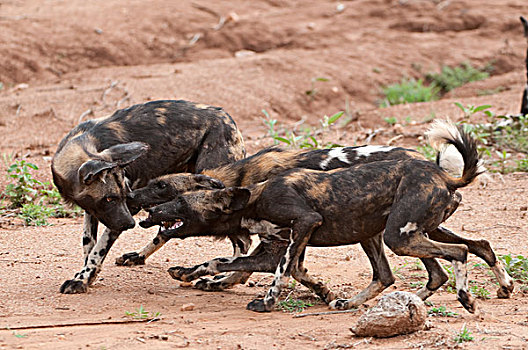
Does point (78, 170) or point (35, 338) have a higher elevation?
point (78, 170)

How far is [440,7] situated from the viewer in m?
16.7

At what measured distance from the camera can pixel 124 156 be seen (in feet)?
16.9

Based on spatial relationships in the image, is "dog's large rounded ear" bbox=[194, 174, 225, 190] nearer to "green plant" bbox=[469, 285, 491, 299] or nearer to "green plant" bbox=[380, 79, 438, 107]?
"green plant" bbox=[469, 285, 491, 299]

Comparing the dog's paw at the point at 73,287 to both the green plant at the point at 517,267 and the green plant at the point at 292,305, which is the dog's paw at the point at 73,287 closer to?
the green plant at the point at 292,305

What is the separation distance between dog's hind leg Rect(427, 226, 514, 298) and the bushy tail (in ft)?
1.36

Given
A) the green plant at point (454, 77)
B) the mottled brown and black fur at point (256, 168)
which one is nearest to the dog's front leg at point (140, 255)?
the mottled brown and black fur at point (256, 168)

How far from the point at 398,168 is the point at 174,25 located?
34.6 feet

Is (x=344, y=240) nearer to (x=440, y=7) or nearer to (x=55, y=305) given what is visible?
(x=55, y=305)

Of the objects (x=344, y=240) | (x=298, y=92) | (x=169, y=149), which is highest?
(x=169, y=149)

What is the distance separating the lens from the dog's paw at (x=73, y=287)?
5.00 meters

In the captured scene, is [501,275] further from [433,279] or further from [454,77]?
[454,77]

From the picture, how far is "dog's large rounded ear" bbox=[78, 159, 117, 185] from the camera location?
16.1 ft

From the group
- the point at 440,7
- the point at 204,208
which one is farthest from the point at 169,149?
the point at 440,7

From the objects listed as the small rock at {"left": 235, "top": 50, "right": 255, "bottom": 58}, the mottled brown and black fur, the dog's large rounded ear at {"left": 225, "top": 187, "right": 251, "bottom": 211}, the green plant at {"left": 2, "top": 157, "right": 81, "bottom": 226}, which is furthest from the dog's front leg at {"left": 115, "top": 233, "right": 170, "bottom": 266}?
the small rock at {"left": 235, "top": 50, "right": 255, "bottom": 58}
